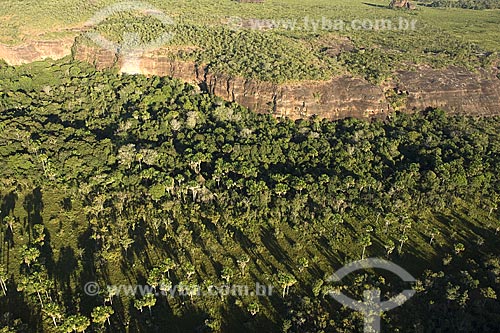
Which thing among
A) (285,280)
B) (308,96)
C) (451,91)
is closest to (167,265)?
(285,280)

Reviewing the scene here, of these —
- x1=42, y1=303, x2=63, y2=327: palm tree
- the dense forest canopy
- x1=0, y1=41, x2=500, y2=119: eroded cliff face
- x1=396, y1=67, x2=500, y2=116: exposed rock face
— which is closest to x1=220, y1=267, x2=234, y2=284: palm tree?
the dense forest canopy

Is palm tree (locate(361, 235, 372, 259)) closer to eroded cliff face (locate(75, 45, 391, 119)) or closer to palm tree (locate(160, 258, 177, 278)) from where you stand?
palm tree (locate(160, 258, 177, 278))

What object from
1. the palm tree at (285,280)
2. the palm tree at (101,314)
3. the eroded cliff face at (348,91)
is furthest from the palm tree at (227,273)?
the eroded cliff face at (348,91)

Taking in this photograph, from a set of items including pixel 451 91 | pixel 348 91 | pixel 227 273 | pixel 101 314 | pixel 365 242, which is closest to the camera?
pixel 101 314

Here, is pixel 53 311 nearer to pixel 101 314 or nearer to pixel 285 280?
pixel 101 314

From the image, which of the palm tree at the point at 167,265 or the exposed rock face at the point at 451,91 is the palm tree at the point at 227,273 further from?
the exposed rock face at the point at 451,91

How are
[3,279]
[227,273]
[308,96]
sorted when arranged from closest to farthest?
[3,279], [227,273], [308,96]
